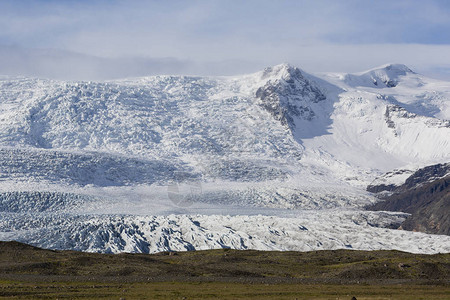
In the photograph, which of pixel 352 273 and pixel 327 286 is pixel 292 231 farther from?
pixel 327 286

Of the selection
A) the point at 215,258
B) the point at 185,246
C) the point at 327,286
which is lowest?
the point at 185,246

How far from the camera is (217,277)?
91.4 metres

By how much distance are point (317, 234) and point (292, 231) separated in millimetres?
6997

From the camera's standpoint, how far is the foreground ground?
72625mm

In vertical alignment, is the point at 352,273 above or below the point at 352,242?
above

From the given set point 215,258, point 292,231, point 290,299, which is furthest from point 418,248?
point 290,299

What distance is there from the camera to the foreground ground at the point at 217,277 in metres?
72.6

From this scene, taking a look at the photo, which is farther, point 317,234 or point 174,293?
point 317,234

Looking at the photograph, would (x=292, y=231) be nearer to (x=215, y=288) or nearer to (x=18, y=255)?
(x=18, y=255)

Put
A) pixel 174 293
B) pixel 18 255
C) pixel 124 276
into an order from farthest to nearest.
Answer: pixel 18 255, pixel 124 276, pixel 174 293

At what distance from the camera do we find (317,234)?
630 ft

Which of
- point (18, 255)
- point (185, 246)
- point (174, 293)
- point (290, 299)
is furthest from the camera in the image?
point (185, 246)

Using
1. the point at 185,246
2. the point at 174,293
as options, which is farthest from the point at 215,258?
the point at 185,246

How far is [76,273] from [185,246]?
293 feet
